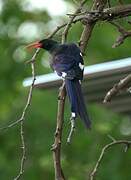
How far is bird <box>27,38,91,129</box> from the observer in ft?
9.89

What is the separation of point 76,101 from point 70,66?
2.06 feet

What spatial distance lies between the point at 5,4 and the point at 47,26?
86 centimetres

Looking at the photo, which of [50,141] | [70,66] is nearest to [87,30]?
[70,66]

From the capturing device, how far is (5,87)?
821cm

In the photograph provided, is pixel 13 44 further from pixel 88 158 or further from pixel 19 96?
pixel 88 158

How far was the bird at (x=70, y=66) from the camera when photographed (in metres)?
3.02

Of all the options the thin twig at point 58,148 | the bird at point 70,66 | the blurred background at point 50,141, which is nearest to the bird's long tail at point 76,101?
the bird at point 70,66

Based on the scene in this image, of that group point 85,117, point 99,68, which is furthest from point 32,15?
point 85,117

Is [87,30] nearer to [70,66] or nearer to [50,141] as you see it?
[70,66]

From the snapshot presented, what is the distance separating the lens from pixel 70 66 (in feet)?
12.0

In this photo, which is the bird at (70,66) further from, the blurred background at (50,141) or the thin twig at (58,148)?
the blurred background at (50,141)

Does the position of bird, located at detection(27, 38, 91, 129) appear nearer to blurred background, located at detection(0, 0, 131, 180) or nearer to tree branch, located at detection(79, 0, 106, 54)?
tree branch, located at detection(79, 0, 106, 54)

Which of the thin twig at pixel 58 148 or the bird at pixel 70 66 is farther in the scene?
the bird at pixel 70 66

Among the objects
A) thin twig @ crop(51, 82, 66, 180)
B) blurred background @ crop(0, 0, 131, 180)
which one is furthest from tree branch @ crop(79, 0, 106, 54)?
blurred background @ crop(0, 0, 131, 180)
